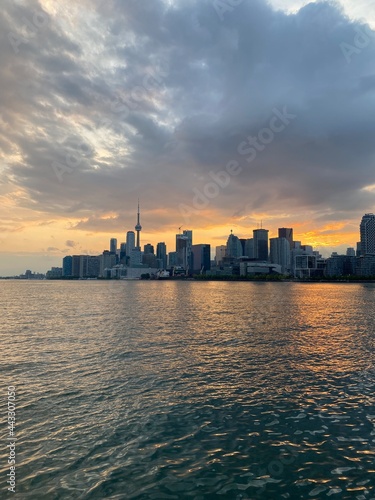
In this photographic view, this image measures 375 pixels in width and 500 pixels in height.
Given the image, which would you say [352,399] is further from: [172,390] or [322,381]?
[172,390]

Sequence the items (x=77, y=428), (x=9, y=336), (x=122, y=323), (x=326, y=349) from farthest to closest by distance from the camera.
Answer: (x=122, y=323) < (x=9, y=336) < (x=326, y=349) < (x=77, y=428)

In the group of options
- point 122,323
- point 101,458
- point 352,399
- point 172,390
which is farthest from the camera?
point 122,323

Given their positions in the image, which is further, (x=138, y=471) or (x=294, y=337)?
(x=294, y=337)

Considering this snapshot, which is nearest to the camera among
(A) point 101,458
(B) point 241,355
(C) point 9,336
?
(A) point 101,458

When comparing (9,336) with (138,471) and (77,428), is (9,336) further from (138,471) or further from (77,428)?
(138,471)

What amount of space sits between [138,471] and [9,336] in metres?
48.9

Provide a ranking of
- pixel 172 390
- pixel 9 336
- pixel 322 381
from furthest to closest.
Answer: pixel 9 336, pixel 322 381, pixel 172 390

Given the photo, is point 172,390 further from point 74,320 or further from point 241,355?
point 74,320

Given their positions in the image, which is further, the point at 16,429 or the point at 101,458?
the point at 16,429

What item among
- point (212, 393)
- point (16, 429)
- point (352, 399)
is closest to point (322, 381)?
point (352, 399)

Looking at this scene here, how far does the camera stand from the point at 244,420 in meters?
23.7

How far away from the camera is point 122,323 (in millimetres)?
74688

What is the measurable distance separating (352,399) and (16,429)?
2506 centimetres

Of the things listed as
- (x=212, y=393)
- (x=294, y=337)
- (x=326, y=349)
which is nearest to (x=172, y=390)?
(x=212, y=393)
